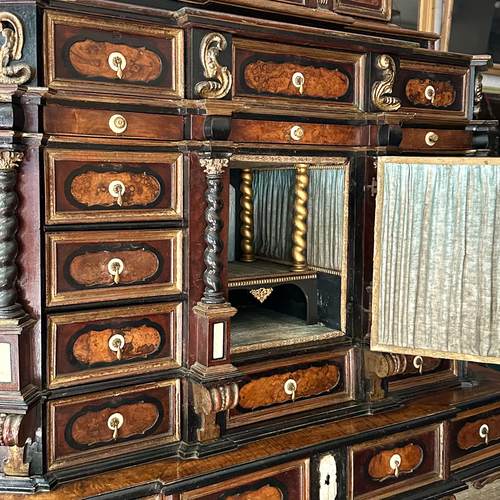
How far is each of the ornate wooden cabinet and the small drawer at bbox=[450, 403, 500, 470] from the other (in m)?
0.01

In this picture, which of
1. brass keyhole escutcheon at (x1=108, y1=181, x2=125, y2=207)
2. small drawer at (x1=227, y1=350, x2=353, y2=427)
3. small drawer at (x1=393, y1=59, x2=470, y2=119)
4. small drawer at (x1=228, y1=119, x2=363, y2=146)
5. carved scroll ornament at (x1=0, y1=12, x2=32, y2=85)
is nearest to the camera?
carved scroll ornament at (x1=0, y1=12, x2=32, y2=85)

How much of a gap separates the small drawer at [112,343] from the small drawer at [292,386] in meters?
0.36

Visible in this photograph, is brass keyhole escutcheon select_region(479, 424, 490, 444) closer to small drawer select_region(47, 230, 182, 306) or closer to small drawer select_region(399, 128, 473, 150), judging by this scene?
small drawer select_region(399, 128, 473, 150)

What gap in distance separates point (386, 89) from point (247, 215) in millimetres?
968

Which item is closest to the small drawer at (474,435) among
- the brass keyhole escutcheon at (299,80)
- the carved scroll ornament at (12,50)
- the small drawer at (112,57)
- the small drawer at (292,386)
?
the small drawer at (292,386)

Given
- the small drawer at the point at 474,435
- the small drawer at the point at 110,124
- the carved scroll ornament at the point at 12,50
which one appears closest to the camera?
the carved scroll ornament at the point at 12,50

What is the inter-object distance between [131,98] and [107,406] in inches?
43.9

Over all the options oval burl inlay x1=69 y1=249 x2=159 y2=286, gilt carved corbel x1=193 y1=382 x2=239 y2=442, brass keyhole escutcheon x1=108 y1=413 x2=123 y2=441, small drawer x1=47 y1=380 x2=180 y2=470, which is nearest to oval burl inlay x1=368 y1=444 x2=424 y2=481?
gilt carved corbel x1=193 y1=382 x2=239 y2=442

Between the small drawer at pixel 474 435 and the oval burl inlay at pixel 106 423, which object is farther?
the small drawer at pixel 474 435

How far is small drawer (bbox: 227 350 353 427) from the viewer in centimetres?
254

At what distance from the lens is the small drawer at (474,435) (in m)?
2.91

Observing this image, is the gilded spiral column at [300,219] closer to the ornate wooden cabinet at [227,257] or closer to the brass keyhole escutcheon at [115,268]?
the ornate wooden cabinet at [227,257]

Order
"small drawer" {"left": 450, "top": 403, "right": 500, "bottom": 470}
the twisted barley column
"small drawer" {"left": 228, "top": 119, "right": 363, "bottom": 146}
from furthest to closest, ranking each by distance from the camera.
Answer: "small drawer" {"left": 450, "top": 403, "right": 500, "bottom": 470} → "small drawer" {"left": 228, "top": 119, "right": 363, "bottom": 146} → the twisted barley column

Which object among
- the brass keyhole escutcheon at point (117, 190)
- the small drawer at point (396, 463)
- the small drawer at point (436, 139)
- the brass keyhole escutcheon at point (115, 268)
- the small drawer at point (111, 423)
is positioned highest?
the small drawer at point (436, 139)
